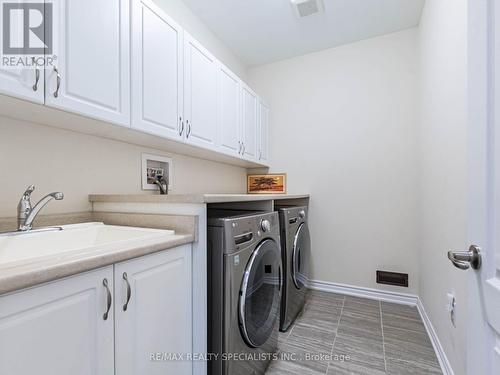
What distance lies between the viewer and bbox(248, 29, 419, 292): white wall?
2391mm

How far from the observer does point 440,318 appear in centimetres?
157

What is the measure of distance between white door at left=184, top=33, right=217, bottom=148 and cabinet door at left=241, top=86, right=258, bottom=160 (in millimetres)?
511

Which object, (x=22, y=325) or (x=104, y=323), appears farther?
(x=104, y=323)

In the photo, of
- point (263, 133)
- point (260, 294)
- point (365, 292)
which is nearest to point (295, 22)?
point (263, 133)

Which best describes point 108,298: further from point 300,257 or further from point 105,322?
point 300,257

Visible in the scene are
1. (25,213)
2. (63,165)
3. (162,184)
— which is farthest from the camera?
(162,184)

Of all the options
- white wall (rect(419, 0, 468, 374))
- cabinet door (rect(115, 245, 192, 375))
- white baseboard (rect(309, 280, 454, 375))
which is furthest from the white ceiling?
white baseboard (rect(309, 280, 454, 375))

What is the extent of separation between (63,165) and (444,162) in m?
2.19

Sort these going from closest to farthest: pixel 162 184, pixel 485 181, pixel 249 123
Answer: pixel 485 181, pixel 162 184, pixel 249 123

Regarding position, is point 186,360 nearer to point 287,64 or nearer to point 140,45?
point 140,45

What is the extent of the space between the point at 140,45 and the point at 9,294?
4.16ft

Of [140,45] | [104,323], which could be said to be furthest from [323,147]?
[104,323]

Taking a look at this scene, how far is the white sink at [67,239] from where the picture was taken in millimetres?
971

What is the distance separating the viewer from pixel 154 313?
956 millimetres
